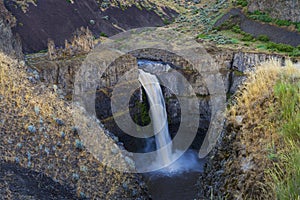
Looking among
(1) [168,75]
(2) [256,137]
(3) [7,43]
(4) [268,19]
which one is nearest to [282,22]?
(4) [268,19]

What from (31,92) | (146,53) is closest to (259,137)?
(31,92)

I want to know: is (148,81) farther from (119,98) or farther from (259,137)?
(259,137)

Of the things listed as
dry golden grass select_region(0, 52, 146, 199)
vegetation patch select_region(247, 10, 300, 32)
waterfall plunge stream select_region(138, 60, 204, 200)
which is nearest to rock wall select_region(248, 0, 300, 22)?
vegetation patch select_region(247, 10, 300, 32)

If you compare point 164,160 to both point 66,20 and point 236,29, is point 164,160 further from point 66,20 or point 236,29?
point 236,29

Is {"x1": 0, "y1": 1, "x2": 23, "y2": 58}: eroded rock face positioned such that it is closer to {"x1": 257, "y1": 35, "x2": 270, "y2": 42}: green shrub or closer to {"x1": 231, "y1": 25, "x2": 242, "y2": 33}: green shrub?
{"x1": 257, "y1": 35, "x2": 270, "y2": 42}: green shrub

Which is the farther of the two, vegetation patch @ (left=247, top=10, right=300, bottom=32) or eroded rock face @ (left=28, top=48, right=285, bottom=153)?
vegetation patch @ (left=247, top=10, right=300, bottom=32)

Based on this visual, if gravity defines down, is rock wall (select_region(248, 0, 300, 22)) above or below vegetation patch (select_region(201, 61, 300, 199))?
above

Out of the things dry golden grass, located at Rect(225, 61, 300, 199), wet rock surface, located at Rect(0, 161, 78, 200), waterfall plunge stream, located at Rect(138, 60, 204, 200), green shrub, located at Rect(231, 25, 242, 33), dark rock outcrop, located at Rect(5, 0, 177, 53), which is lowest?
waterfall plunge stream, located at Rect(138, 60, 204, 200)
